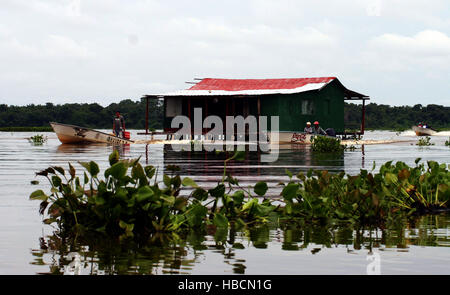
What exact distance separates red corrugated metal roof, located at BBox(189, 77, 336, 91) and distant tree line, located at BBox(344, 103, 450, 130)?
177ft

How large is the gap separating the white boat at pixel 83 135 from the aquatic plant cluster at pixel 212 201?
28149mm

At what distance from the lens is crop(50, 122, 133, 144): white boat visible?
120ft

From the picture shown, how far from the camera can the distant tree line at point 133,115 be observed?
296 feet

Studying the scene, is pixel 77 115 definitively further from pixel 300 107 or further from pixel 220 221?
pixel 220 221

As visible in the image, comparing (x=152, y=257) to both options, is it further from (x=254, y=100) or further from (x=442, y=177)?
(x=254, y=100)

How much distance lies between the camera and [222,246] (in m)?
6.80

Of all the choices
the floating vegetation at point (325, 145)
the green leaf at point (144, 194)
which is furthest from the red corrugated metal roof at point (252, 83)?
the green leaf at point (144, 194)

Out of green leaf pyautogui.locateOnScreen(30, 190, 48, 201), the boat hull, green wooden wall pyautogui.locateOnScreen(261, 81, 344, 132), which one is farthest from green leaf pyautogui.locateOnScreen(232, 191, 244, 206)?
green wooden wall pyautogui.locateOnScreen(261, 81, 344, 132)

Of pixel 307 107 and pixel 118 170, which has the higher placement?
pixel 307 107

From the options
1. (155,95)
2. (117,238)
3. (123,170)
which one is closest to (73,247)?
(117,238)

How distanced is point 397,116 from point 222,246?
9490 cm

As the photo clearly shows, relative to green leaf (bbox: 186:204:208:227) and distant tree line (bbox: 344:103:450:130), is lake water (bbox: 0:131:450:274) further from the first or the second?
distant tree line (bbox: 344:103:450:130)

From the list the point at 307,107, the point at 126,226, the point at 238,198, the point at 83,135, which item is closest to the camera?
the point at 126,226

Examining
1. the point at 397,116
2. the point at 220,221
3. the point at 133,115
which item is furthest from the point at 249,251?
the point at 397,116
